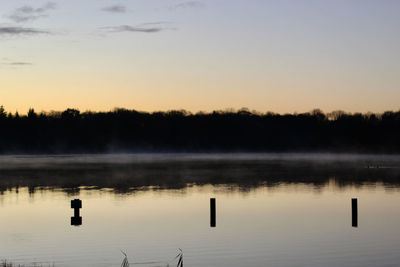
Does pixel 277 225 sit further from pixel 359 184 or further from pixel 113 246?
pixel 359 184

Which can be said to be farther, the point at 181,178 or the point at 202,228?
the point at 181,178

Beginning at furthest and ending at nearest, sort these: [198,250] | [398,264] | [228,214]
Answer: [228,214]
[198,250]
[398,264]

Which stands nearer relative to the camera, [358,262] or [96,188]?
[358,262]

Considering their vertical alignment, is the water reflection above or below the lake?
below

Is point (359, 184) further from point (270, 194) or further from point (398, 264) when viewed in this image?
point (398, 264)

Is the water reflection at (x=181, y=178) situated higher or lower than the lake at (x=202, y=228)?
lower

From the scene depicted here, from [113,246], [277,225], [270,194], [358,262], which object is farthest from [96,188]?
[358,262]

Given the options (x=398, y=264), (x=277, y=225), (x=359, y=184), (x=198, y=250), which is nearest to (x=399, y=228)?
(x=277, y=225)

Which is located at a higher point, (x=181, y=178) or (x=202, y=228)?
(x=202, y=228)

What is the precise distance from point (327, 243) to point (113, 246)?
1097 centimetres

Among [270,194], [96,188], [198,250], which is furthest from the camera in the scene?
[96,188]

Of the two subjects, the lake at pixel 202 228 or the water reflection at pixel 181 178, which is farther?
the water reflection at pixel 181 178

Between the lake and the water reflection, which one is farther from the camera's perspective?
the water reflection

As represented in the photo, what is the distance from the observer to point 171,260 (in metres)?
27.4
